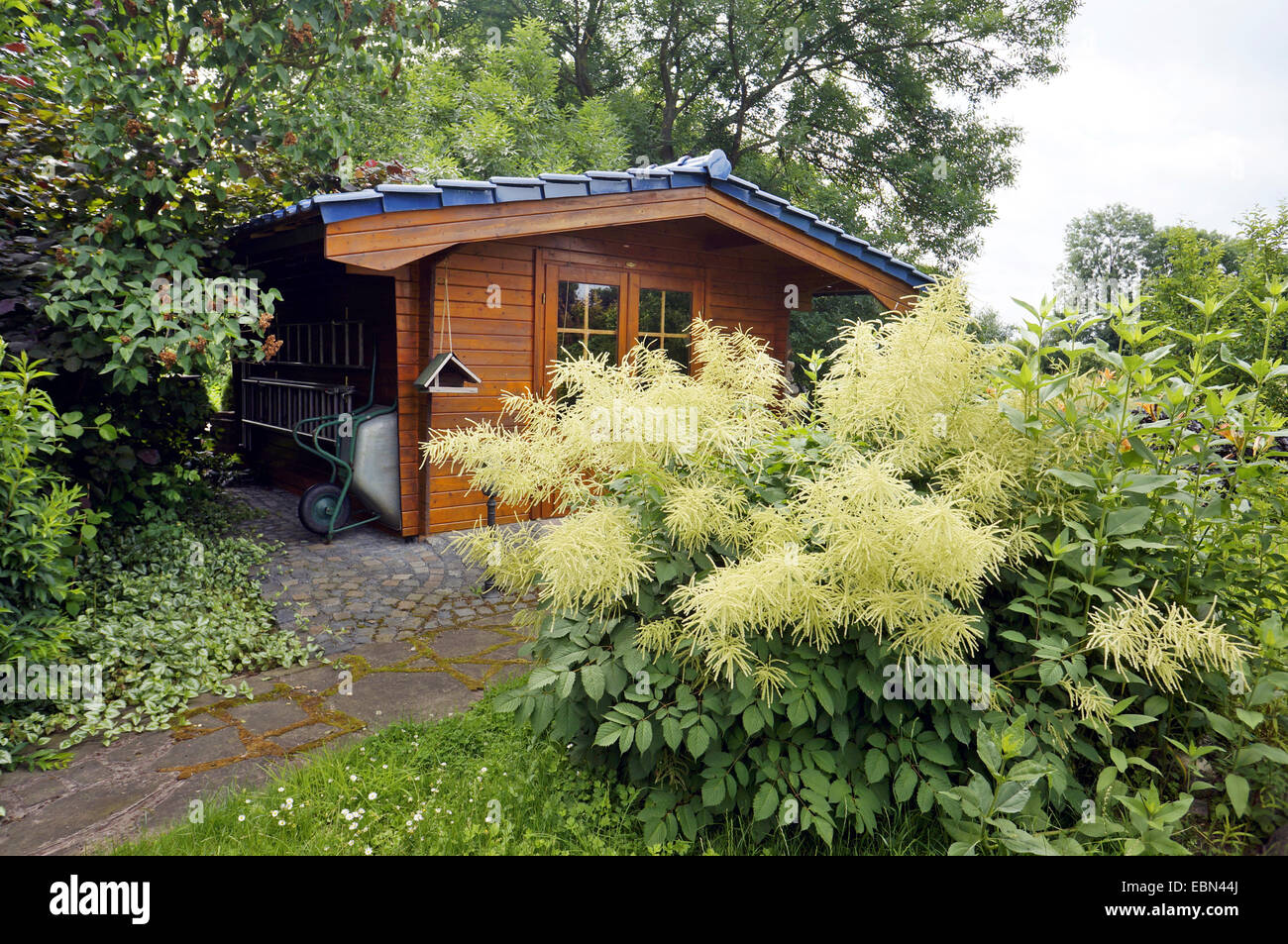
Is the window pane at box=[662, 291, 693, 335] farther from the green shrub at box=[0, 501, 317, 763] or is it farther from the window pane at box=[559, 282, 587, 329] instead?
the green shrub at box=[0, 501, 317, 763]

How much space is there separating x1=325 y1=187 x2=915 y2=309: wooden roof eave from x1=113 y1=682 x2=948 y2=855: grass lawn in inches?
136

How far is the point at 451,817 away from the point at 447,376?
4.19 m

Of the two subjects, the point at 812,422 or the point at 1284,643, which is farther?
the point at 812,422

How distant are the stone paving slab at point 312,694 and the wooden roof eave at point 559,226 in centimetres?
227

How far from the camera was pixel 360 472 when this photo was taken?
243 inches

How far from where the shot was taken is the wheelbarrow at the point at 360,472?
6.15 metres

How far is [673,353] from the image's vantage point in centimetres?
814

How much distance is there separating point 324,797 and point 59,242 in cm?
449

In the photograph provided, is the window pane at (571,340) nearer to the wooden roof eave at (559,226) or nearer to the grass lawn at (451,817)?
the wooden roof eave at (559,226)

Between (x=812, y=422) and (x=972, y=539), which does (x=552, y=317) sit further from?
(x=972, y=539)

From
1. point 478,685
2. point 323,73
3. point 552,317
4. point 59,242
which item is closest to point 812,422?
point 478,685

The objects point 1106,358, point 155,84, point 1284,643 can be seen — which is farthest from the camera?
point 155,84

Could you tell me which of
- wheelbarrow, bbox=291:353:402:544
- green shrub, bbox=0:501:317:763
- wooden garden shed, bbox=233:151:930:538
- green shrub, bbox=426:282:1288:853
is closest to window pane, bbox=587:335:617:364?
wooden garden shed, bbox=233:151:930:538

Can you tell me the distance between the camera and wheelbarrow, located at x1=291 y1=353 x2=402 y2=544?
6.15m
